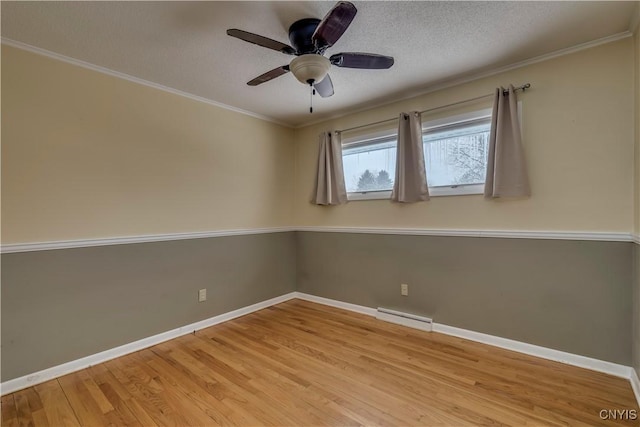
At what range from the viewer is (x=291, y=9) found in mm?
1751

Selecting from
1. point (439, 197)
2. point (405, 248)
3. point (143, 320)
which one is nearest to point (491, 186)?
point (439, 197)

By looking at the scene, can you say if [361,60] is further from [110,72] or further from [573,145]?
[110,72]

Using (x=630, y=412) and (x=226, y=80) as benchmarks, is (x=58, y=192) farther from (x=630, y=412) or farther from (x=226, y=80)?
(x=630, y=412)

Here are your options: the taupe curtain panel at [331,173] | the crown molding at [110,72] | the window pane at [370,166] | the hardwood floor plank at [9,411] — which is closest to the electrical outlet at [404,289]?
the window pane at [370,166]

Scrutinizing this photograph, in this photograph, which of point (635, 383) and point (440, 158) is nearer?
point (635, 383)

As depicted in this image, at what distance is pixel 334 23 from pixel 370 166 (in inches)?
81.7

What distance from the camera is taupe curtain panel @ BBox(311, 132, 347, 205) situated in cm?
363

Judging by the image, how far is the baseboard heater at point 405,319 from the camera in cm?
289

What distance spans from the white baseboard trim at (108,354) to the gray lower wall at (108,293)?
0.13ft

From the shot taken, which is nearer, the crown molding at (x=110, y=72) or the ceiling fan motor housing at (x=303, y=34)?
the ceiling fan motor housing at (x=303, y=34)

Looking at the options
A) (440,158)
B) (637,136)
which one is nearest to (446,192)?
(440,158)

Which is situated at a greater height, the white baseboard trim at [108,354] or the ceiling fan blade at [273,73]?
the ceiling fan blade at [273,73]

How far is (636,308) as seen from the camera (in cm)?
194

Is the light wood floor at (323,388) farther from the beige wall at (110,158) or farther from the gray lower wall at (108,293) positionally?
the beige wall at (110,158)
